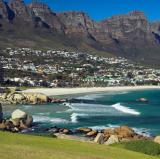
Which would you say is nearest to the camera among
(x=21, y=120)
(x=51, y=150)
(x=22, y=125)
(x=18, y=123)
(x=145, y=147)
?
(x=51, y=150)

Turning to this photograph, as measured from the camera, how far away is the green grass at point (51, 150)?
22031 mm

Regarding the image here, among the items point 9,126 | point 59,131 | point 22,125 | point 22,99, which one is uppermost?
point 22,99

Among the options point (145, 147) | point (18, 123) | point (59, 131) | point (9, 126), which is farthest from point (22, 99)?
point (145, 147)

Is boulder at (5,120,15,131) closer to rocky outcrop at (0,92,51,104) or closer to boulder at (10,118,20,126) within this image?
boulder at (10,118,20,126)

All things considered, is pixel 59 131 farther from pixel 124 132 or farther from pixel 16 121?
pixel 124 132

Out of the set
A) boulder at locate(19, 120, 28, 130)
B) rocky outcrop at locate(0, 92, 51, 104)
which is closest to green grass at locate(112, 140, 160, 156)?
boulder at locate(19, 120, 28, 130)

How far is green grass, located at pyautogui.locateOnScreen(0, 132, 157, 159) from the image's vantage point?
72.3 ft

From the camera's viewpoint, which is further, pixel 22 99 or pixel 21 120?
pixel 22 99

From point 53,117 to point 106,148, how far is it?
55178mm

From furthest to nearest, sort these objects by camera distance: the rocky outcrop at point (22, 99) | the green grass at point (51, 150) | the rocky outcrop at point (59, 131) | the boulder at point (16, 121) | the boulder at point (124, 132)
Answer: the rocky outcrop at point (22, 99) < the boulder at point (16, 121) < the rocky outcrop at point (59, 131) < the boulder at point (124, 132) < the green grass at point (51, 150)

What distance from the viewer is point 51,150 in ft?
77.9

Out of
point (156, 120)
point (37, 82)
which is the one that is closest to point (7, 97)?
point (156, 120)

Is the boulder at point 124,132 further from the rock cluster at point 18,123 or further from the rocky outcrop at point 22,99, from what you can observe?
the rocky outcrop at point 22,99

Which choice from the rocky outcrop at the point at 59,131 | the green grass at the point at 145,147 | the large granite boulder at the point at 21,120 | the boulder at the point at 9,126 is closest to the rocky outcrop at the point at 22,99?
the large granite boulder at the point at 21,120
